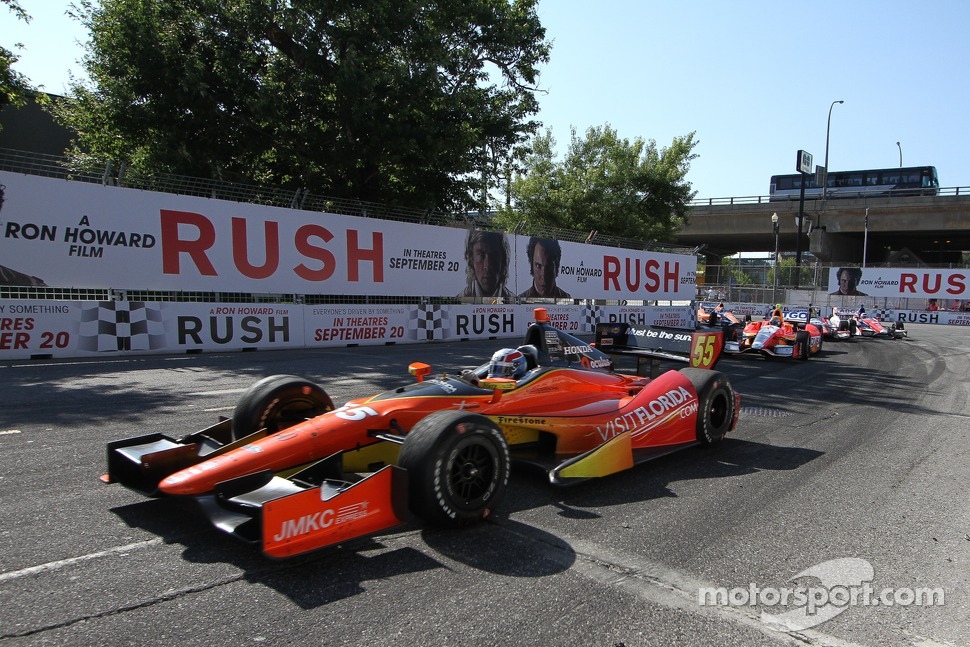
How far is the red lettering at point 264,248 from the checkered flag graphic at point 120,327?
82.3 inches

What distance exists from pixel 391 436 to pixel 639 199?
30874 mm

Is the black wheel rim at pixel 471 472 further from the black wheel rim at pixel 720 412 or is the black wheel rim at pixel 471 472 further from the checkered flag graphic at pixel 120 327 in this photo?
the checkered flag graphic at pixel 120 327

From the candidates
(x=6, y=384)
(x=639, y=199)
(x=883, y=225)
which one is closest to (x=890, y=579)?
(x=6, y=384)

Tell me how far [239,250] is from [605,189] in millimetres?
22950

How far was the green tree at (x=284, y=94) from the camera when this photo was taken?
14.7 metres

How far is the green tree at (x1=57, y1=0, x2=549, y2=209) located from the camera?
48.2 ft

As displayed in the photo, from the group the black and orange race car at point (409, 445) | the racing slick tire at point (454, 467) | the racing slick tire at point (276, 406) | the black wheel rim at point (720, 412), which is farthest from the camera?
the black wheel rim at point (720, 412)

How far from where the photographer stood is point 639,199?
32875 millimetres

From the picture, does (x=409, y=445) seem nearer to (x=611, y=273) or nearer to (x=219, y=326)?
(x=219, y=326)

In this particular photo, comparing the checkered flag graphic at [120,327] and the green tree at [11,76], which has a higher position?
the green tree at [11,76]

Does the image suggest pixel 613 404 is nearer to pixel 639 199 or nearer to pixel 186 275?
pixel 186 275

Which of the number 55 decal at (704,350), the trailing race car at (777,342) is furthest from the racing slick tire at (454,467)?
the trailing race car at (777,342)

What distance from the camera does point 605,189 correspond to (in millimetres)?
32594

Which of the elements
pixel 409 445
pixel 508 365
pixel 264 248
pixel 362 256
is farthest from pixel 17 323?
pixel 409 445
